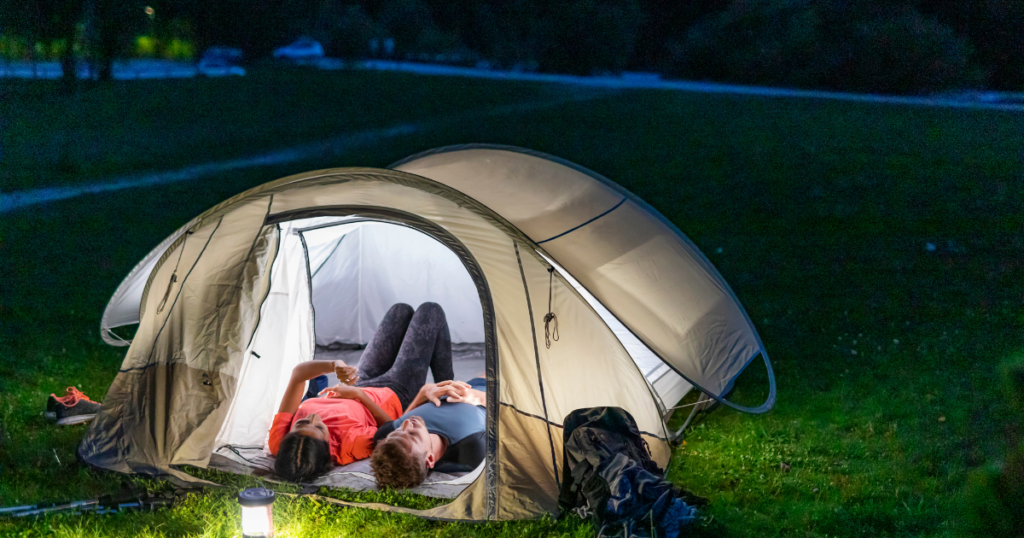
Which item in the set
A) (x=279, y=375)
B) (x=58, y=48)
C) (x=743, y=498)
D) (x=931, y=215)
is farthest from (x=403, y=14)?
(x=743, y=498)

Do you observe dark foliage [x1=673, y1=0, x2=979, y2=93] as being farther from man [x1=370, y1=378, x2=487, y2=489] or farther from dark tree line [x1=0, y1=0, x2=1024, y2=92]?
man [x1=370, y1=378, x2=487, y2=489]

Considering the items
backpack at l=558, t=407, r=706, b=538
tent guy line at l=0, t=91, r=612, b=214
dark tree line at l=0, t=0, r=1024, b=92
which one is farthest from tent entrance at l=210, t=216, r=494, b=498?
dark tree line at l=0, t=0, r=1024, b=92

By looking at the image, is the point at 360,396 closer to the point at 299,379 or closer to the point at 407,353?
the point at 299,379

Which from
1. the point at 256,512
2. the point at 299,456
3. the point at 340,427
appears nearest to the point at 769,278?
the point at 340,427

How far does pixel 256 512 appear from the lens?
2578 millimetres

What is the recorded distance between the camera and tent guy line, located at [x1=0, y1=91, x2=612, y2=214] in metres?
12.8

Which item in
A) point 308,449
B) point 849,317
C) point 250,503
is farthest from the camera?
point 849,317

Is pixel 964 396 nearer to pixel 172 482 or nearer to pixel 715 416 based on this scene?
pixel 715 416

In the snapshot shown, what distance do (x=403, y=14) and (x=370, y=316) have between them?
40.5 feet

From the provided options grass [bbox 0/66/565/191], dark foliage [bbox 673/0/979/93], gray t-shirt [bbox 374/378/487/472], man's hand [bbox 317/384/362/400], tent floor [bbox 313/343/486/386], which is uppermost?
dark foliage [bbox 673/0/979/93]

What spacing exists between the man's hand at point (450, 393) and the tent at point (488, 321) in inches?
24.7

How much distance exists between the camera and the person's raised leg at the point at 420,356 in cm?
451

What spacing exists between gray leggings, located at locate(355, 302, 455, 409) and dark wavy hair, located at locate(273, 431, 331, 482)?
78cm

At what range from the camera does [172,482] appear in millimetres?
3701
